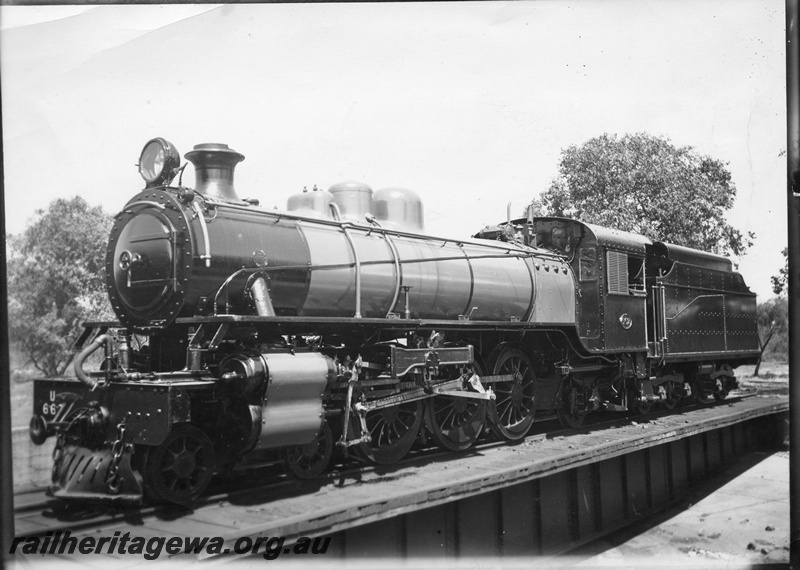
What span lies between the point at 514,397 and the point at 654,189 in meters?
17.1

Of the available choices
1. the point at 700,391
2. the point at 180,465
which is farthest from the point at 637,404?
the point at 180,465

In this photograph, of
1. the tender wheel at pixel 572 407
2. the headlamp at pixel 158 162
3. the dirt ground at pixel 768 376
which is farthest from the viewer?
the dirt ground at pixel 768 376

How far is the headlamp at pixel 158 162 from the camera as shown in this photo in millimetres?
6961

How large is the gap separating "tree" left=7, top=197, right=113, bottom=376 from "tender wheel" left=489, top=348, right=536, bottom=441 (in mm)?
8205

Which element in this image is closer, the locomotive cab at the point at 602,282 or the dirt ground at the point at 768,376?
the locomotive cab at the point at 602,282

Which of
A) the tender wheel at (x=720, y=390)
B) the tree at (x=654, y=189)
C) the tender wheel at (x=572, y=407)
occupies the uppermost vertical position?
the tree at (x=654, y=189)

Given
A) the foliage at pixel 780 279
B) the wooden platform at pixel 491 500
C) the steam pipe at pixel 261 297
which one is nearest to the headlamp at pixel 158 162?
the steam pipe at pixel 261 297

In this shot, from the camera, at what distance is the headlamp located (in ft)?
22.8

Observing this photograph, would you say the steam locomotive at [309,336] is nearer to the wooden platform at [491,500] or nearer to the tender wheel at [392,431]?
the tender wheel at [392,431]

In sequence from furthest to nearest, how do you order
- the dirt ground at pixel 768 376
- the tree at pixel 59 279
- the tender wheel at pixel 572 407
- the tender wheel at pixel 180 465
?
the dirt ground at pixel 768 376, the tree at pixel 59 279, the tender wheel at pixel 572 407, the tender wheel at pixel 180 465

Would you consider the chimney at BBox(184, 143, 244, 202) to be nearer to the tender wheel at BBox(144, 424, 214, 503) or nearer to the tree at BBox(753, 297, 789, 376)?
the tender wheel at BBox(144, 424, 214, 503)

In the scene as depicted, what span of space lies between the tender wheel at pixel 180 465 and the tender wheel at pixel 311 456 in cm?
91

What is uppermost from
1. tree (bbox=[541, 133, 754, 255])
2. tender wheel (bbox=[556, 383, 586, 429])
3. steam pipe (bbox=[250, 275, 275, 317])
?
tree (bbox=[541, 133, 754, 255])

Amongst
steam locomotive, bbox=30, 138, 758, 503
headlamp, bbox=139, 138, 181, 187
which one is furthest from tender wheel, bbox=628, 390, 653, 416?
headlamp, bbox=139, 138, 181, 187
